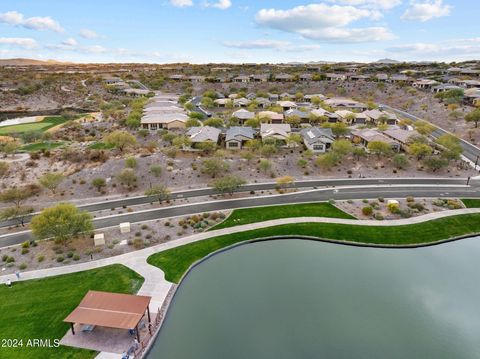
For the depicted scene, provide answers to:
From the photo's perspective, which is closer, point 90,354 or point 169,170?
point 90,354

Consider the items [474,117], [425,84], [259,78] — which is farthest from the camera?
[259,78]

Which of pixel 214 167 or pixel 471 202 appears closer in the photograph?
pixel 471 202

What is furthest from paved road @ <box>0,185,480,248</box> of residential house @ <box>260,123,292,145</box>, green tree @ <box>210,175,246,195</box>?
residential house @ <box>260,123,292,145</box>

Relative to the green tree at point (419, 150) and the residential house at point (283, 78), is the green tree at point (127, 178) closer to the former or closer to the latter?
the green tree at point (419, 150)

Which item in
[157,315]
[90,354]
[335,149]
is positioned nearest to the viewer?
[90,354]

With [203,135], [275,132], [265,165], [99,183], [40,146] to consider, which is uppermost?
[275,132]

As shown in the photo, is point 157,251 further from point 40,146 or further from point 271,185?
point 40,146

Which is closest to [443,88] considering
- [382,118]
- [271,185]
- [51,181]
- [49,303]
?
[382,118]

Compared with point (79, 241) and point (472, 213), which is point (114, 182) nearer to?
point (79, 241)

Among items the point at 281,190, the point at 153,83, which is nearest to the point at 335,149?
the point at 281,190
